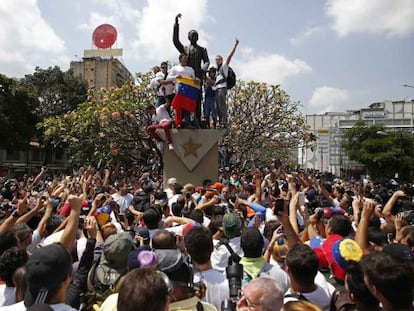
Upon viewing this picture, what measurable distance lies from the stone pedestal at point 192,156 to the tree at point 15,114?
25684 millimetres

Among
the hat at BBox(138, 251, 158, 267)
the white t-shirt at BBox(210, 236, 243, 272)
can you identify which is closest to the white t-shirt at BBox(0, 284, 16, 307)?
the hat at BBox(138, 251, 158, 267)

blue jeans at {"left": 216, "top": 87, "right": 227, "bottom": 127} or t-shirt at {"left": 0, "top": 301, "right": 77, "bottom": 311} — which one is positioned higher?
blue jeans at {"left": 216, "top": 87, "right": 227, "bottom": 127}

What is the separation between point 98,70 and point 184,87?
157 feet

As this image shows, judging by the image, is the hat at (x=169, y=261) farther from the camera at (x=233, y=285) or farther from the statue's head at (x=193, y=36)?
the statue's head at (x=193, y=36)

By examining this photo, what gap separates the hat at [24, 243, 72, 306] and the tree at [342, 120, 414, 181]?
48.1m

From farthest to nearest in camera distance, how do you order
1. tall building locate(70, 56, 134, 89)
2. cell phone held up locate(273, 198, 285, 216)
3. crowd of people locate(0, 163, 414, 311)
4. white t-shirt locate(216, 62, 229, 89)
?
1. tall building locate(70, 56, 134, 89)
2. white t-shirt locate(216, 62, 229, 89)
3. cell phone held up locate(273, 198, 285, 216)
4. crowd of people locate(0, 163, 414, 311)

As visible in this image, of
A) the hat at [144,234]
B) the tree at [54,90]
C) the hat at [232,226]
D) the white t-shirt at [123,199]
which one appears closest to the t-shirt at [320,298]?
the hat at [232,226]

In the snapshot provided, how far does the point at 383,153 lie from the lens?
4772 cm

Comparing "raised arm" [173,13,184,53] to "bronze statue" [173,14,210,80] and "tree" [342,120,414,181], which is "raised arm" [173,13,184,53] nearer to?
"bronze statue" [173,14,210,80]

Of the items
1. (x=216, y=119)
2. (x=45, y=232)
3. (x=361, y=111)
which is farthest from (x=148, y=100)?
(x=361, y=111)

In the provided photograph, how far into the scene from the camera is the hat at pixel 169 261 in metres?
2.74

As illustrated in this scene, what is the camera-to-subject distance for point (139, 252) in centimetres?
283

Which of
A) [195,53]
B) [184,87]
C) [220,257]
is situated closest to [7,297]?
Answer: [220,257]

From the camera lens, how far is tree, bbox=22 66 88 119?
39531 millimetres
